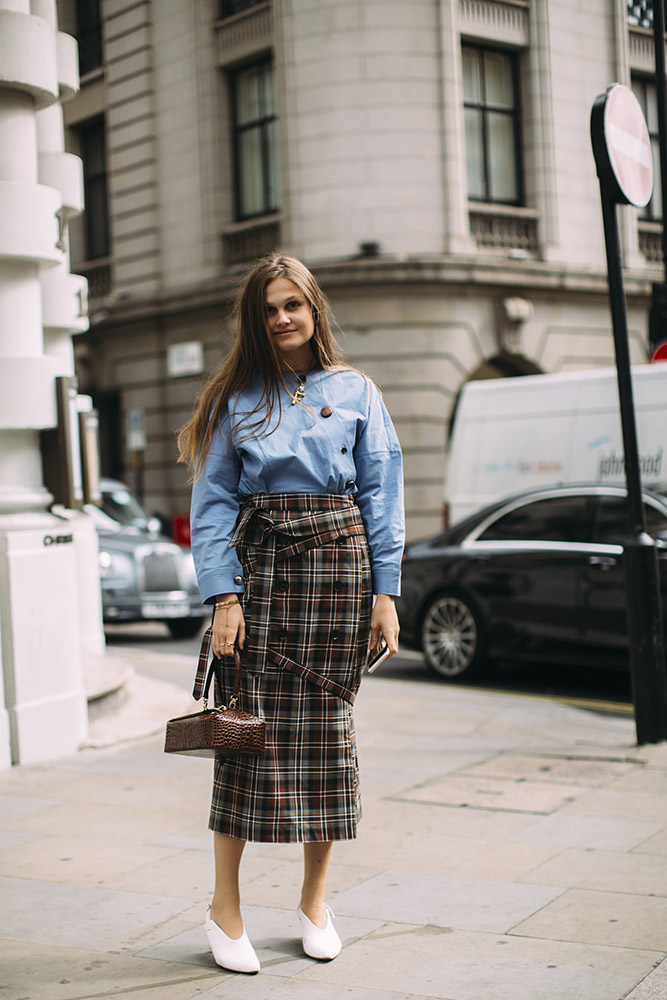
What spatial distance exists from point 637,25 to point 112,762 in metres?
8.63

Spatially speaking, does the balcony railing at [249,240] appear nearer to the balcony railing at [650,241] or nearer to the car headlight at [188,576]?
the balcony railing at [650,241]

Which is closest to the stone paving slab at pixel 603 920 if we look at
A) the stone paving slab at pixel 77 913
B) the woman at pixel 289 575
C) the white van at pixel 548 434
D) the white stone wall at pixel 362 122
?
the woman at pixel 289 575

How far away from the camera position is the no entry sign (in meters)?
6.27

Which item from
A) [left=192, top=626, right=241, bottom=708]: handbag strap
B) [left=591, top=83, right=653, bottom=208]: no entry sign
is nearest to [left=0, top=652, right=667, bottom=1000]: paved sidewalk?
[left=192, top=626, right=241, bottom=708]: handbag strap

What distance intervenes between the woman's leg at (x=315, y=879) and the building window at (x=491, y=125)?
1750cm

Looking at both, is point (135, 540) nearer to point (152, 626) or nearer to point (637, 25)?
point (152, 626)

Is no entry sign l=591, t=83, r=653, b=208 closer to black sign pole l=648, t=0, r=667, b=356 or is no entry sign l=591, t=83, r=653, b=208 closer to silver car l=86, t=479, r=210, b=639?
black sign pole l=648, t=0, r=667, b=356

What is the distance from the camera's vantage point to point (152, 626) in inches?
595

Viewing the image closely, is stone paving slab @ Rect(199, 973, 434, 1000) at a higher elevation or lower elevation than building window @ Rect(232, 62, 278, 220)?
lower

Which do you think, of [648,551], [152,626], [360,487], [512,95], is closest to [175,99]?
[512,95]

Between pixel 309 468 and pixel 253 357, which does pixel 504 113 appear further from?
pixel 309 468

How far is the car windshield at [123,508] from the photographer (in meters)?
14.3

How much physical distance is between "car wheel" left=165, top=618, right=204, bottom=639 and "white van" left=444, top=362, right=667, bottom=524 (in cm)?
287

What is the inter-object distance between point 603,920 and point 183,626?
9.75 metres
